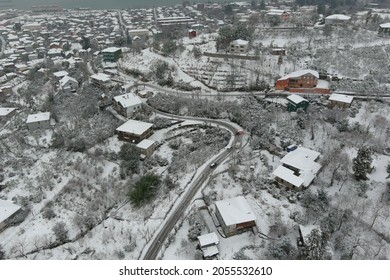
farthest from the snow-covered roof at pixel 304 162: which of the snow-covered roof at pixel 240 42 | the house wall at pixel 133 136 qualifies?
the snow-covered roof at pixel 240 42

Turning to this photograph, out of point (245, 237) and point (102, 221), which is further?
point (102, 221)

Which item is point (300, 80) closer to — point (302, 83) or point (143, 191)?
point (302, 83)

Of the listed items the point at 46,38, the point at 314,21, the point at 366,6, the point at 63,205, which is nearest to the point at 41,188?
the point at 63,205

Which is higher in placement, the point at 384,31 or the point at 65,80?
the point at 384,31

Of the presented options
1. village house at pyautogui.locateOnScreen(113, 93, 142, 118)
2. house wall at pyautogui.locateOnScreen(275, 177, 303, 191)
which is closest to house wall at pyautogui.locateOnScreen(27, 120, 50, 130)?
village house at pyautogui.locateOnScreen(113, 93, 142, 118)

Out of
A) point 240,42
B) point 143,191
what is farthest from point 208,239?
point 240,42
